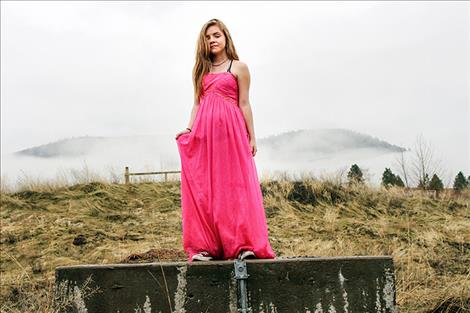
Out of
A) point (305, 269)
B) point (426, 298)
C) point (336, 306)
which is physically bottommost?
point (426, 298)

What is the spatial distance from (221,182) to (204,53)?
3.23 feet

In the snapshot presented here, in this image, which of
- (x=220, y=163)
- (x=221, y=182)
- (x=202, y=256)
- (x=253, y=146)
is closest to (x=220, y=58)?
(x=253, y=146)

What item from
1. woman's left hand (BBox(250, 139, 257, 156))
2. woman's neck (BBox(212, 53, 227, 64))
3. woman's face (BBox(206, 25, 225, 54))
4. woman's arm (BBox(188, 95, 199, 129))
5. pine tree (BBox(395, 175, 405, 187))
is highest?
woman's face (BBox(206, 25, 225, 54))

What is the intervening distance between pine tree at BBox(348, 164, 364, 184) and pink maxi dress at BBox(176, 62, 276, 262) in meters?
9.28

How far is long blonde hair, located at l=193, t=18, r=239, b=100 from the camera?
3857 mm

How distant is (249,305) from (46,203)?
28.7 ft

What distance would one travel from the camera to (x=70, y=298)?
3395mm

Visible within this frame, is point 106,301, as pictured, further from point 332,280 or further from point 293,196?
point 293,196

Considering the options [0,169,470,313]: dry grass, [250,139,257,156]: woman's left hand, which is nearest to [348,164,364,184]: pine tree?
[0,169,470,313]: dry grass

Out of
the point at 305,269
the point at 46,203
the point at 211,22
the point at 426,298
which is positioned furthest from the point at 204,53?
the point at 46,203

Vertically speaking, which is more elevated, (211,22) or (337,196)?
(211,22)

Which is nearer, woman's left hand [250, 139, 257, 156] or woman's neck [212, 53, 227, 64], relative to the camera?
woman's left hand [250, 139, 257, 156]

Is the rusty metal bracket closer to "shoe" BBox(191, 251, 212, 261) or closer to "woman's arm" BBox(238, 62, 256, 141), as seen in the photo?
"shoe" BBox(191, 251, 212, 261)

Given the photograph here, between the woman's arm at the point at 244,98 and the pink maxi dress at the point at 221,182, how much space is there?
34mm
